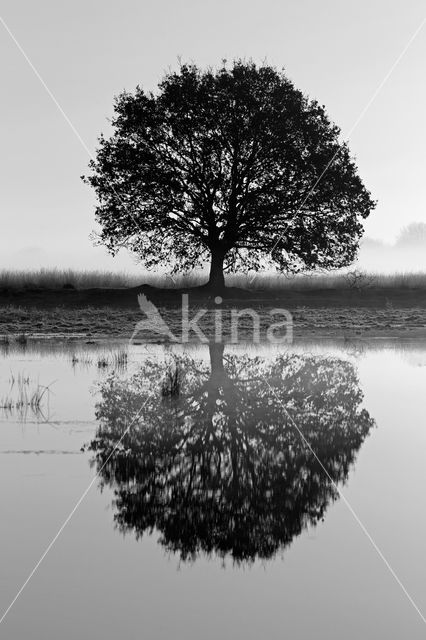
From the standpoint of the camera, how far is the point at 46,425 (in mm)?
9016

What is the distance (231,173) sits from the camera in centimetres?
3872

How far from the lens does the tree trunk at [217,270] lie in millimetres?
39531

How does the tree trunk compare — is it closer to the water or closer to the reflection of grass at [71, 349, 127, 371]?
the reflection of grass at [71, 349, 127, 371]

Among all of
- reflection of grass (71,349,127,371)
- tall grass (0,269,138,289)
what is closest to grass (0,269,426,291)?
tall grass (0,269,138,289)

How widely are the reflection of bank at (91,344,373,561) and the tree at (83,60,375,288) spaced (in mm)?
25723

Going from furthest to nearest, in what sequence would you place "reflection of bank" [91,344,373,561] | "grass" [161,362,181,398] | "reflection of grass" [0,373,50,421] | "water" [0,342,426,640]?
1. "grass" [161,362,181,398]
2. "reflection of grass" [0,373,50,421]
3. "reflection of bank" [91,344,373,561]
4. "water" [0,342,426,640]

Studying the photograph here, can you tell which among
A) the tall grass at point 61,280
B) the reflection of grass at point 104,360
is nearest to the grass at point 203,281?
the tall grass at point 61,280

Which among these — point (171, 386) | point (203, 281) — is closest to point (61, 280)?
point (203, 281)

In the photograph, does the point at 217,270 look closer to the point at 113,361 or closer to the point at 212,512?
the point at 113,361

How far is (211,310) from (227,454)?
1027 inches

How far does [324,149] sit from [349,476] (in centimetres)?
3389

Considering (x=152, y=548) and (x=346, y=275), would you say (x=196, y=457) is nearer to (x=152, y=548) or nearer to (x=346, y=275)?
(x=152, y=548)

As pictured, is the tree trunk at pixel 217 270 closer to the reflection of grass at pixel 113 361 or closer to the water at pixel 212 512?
the reflection of grass at pixel 113 361

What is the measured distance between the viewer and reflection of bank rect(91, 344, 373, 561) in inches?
216
